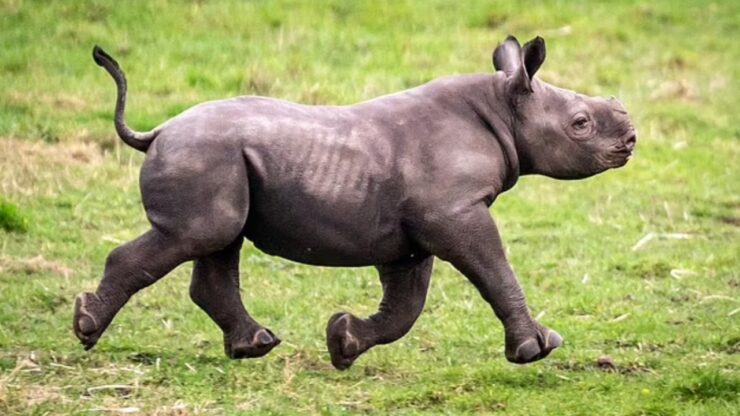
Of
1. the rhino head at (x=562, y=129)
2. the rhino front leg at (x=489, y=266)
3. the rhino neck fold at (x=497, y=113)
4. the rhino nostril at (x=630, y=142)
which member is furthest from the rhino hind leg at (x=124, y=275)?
the rhino nostril at (x=630, y=142)

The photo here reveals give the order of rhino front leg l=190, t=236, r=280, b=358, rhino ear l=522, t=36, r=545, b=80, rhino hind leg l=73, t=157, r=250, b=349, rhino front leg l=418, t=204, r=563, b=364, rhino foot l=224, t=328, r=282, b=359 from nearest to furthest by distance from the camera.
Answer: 1. rhino hind leg l=73, t=157, r=250, b=349
2. rhino front leg l=418, t=204, r=563, b=364
3. rhino ear l=522, t=36, r=545, b=80
4. rhino front leg l=190, t=236, r=280, b=358
5. rhino foot l=224, t=328, r=282, b=359

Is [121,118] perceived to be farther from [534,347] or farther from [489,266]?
[534,347]

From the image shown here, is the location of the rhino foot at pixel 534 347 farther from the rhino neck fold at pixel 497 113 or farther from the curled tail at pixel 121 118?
the curled tail at pixel 121 118

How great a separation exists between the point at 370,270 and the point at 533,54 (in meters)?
3.25

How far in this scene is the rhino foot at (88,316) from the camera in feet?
25.6

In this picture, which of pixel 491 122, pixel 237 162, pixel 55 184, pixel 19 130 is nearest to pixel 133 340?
pixel 237 162

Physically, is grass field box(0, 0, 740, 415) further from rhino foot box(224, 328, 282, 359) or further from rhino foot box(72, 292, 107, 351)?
rhino foot box(72, 292, 107, 351)

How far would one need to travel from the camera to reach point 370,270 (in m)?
11.0

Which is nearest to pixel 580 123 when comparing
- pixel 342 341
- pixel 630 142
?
pixel 630 142

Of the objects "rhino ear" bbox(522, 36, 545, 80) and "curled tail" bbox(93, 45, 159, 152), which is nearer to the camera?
"curled tail" bbox(93, 45, 159, 152)

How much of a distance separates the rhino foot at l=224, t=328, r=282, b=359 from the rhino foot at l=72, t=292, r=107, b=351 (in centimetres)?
85

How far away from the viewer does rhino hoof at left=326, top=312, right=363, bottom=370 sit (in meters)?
8.33

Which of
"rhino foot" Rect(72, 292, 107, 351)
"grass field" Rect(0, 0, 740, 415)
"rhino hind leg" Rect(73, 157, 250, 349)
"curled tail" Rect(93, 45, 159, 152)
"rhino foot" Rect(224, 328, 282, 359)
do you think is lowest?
"grass field" Rect(0, 0, 740, 415)

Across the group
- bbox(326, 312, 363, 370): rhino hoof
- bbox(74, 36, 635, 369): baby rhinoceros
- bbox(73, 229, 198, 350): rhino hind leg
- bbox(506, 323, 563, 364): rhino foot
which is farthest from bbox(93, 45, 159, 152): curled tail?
bbox(506, 323, 563, 364): rhino foot
